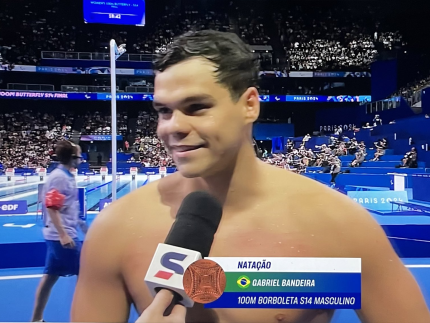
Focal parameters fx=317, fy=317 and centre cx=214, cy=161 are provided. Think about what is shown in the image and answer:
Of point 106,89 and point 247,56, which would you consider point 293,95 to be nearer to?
point 247,56

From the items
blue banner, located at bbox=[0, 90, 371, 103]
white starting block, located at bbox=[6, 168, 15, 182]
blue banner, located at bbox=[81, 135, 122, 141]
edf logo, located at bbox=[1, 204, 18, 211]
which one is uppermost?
blue banner, located at bbox=[0, 90, 371, 103]

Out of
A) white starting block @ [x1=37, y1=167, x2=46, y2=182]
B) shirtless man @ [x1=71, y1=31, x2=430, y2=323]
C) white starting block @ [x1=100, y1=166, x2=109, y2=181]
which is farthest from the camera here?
white starting block @ [x1=37, y1=167, x2=46, y2=182]

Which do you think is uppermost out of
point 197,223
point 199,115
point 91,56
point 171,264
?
point 91,56

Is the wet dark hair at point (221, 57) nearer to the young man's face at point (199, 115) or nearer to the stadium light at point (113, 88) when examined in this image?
the young man's face at point (199, 115)

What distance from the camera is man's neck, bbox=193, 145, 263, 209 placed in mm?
1025

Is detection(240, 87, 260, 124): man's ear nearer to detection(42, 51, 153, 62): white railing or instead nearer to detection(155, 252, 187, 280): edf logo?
detection(42, 51, 153, 62): white railing

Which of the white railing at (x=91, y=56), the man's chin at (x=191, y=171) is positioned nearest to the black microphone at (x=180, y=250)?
the man's chin at (x=191, y=171)

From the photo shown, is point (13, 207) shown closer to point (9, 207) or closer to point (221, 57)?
point (9, 207)

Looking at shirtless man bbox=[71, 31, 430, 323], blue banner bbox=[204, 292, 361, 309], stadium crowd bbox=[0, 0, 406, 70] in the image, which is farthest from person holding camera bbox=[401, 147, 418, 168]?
blue banner bbox=[204, 292, 361, 309]

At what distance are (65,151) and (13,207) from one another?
45.7 inches

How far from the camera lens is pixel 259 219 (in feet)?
3.42

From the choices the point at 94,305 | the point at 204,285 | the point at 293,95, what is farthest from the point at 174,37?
the point at 94,305

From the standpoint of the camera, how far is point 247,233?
1.04 meters

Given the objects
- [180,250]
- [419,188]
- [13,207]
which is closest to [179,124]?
[180,250]
